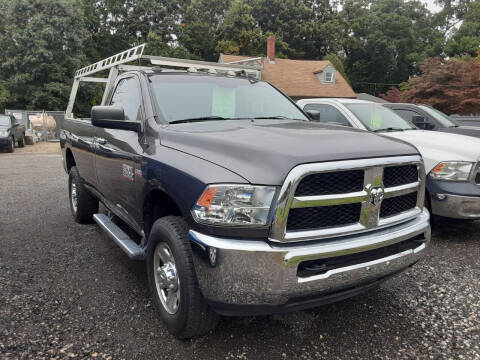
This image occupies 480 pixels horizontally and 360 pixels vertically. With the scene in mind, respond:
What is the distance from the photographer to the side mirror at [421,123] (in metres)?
7.09

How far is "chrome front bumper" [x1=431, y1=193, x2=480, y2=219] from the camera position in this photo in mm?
4512

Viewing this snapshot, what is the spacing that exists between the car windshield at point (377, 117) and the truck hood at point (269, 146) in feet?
10.5

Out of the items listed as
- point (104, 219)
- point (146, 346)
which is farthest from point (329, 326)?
point (104, 219)

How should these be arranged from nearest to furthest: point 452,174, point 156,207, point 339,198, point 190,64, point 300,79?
1. point 339,198
2. point 156,207
3. point 190,64
4. point 452,174
5. point 300,79

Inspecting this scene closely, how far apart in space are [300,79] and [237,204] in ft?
104

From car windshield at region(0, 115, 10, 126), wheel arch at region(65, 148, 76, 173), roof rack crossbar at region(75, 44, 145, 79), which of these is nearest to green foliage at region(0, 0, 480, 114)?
car windshield at region(0, 115, 10, 126)

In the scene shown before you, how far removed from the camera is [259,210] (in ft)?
7.23

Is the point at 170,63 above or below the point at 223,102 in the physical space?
above

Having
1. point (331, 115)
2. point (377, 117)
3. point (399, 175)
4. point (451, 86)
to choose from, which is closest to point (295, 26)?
point (451, 86)

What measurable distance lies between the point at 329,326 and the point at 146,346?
1.31 metres

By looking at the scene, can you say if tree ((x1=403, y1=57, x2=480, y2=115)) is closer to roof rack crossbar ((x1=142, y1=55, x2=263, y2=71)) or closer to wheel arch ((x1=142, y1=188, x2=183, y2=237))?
roof rack crossbar ((x1=142, y1=55, x2=263, y2=71))

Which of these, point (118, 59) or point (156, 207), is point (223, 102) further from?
point (118, 59)

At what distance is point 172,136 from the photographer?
114 inches

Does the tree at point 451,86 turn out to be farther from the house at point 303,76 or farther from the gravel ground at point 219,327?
the gravel ground at point 219,327
